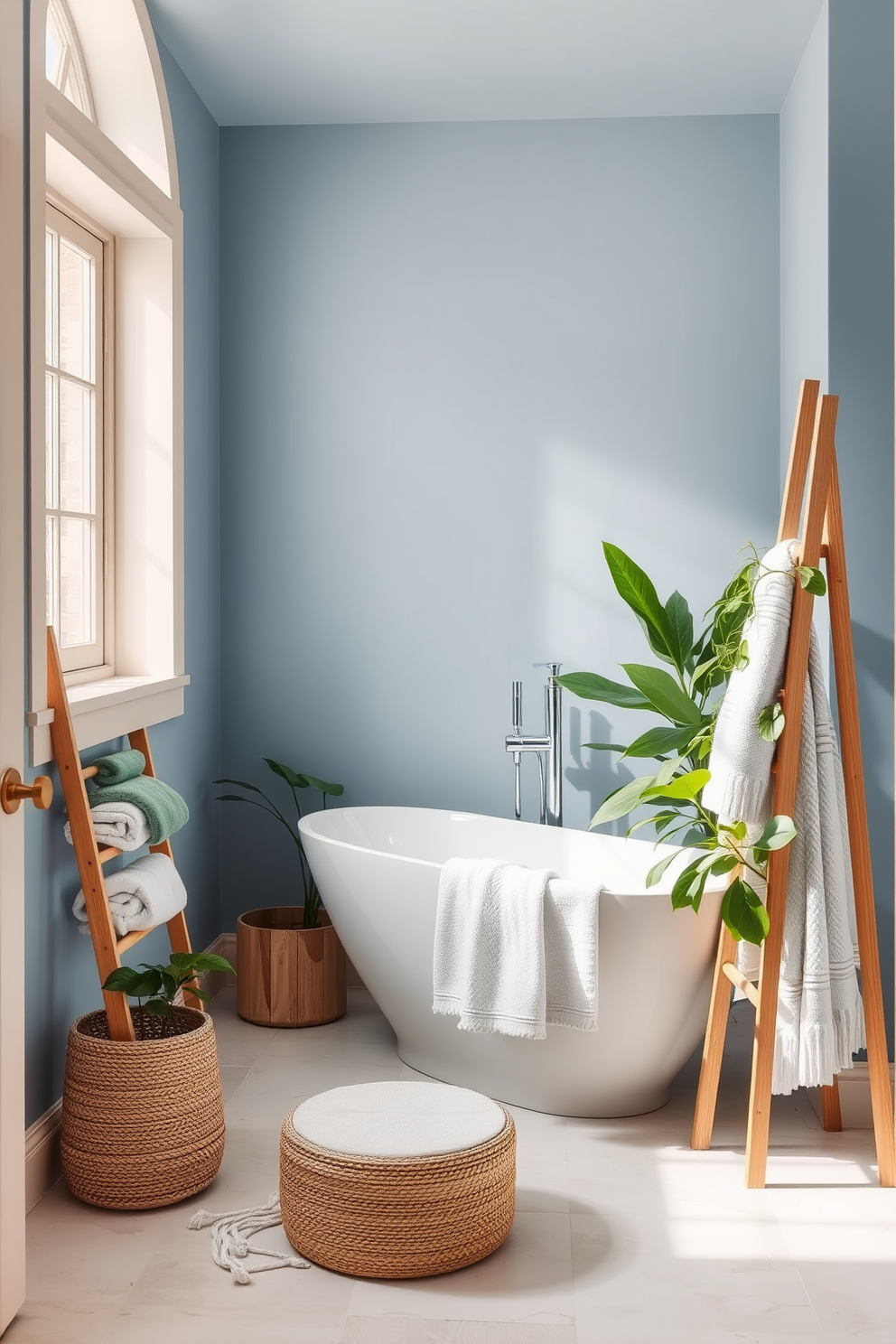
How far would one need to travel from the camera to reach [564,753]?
146 inches

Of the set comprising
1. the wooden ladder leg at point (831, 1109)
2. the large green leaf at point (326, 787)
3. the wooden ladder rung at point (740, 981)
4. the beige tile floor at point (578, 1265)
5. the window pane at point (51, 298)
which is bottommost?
the beige tile floor at point (578, 1265)

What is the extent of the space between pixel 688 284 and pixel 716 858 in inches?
76.4

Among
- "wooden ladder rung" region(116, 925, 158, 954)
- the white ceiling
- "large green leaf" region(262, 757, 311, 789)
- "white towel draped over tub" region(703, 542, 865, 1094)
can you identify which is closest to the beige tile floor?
"white towel draped over tub" region(703, 542, 865, 1094)

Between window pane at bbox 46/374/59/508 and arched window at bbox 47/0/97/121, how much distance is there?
25.6 inches

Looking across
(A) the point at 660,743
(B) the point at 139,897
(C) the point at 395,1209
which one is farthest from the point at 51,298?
(C) the point at 395,1209

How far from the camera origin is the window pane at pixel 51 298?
2818 mm

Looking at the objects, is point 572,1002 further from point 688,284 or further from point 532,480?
point 688,284

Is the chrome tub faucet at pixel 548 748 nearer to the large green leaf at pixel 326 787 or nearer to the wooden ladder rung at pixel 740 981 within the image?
the large green leaf at pixel 326 787

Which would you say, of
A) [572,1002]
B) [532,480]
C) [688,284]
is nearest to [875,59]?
[688,284]

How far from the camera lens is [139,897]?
262cm

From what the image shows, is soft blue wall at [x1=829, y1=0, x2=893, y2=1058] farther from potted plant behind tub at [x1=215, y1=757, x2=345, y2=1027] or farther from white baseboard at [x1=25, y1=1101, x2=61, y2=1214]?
white baseboard at [x1=25, y1=1101, x2=61, y2=1214]

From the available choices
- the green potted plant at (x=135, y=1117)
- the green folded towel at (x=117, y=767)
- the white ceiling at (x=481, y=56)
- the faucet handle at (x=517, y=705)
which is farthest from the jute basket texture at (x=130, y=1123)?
the white ceiling at (x=481, y=56)

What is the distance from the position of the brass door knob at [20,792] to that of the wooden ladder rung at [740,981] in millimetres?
1474

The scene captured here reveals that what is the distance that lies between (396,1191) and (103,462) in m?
2.01
